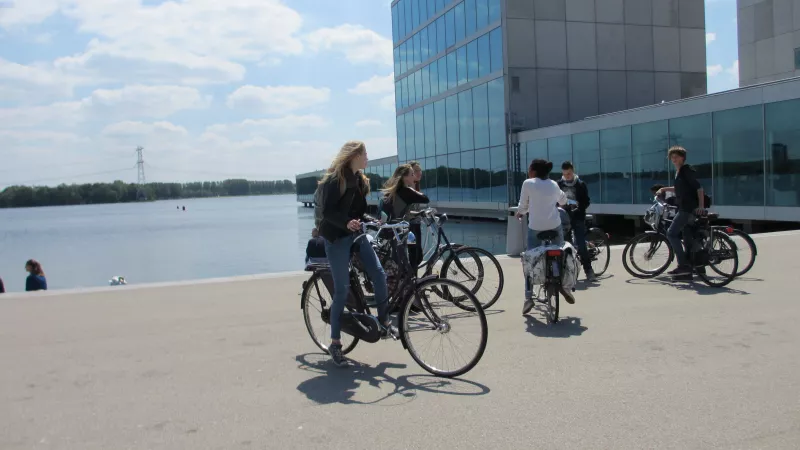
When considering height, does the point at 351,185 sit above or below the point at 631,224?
above

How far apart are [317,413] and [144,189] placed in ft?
604

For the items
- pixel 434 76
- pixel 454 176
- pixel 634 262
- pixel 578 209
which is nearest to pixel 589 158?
pixel 454 176

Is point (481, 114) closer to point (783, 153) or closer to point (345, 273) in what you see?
point (783, 153)

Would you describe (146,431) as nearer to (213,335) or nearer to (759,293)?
(213,335)

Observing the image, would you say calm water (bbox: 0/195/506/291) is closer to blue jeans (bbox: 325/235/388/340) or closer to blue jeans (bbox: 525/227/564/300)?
blue jeans (bbox: 525/227/564/300)

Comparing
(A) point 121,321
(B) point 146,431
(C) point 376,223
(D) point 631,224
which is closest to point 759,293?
(C) point 376,223

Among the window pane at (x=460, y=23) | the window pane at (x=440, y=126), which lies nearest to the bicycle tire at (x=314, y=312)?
the window pane at (x=460, y=23)

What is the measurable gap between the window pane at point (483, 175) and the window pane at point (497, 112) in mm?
1145

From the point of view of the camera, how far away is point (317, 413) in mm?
4234

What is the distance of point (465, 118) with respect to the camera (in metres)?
35.3

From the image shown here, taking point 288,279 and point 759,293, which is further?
point 288,279

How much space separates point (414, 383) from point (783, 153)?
55.4 feet

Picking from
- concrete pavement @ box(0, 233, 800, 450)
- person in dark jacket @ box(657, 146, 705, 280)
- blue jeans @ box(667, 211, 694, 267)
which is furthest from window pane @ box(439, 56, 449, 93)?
concrete pavement @ box(0, 233, 800, 450)

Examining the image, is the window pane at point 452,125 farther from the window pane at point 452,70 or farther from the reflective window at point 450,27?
the reflective window at point 450,27
